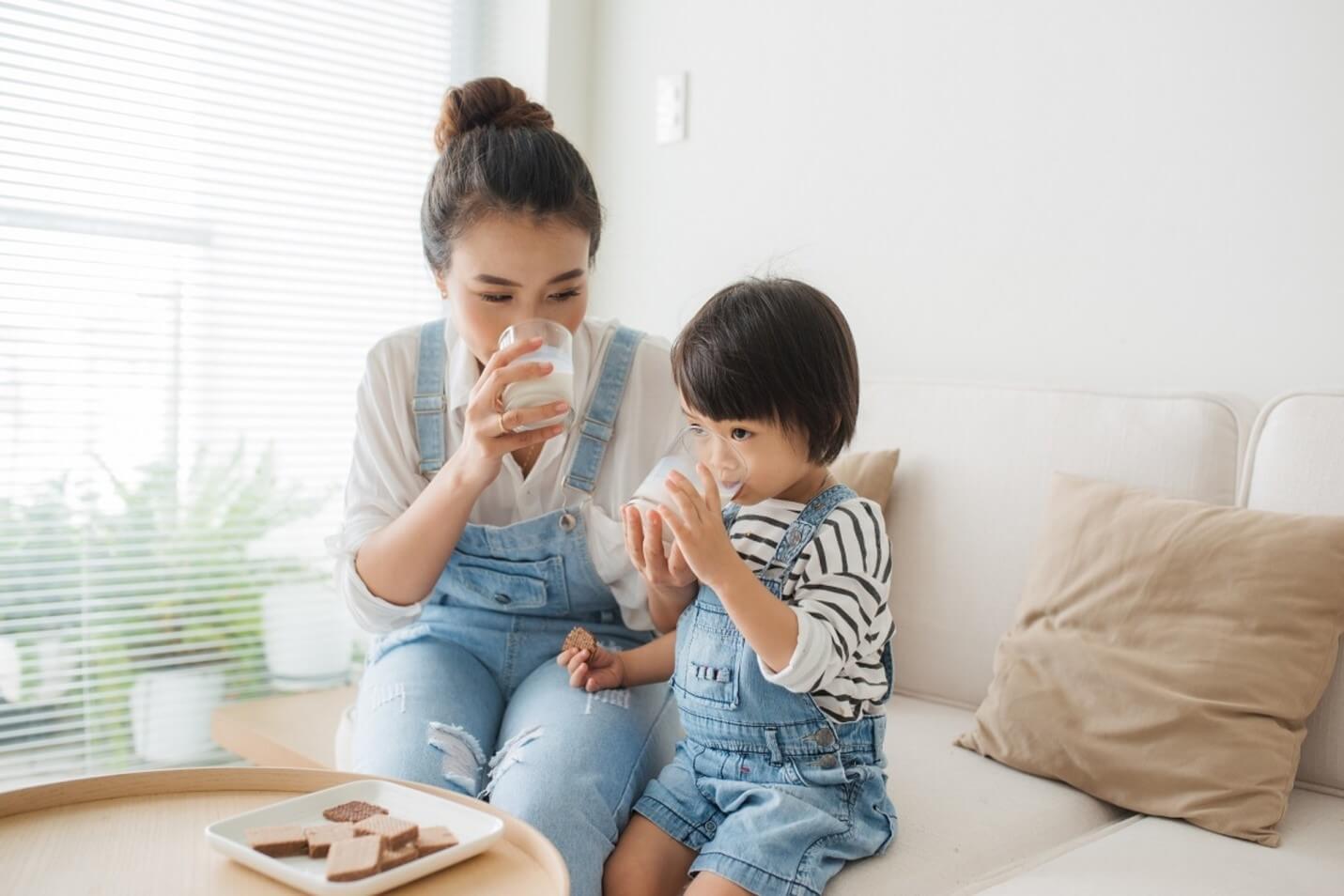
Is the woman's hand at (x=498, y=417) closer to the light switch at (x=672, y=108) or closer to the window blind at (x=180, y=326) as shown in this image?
the window blind at (x=180, y=326)

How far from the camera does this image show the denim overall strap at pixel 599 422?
154 centimetres

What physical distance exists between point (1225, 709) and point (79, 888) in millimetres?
1166

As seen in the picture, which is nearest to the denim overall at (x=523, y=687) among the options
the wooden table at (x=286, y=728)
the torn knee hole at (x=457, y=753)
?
the torn knee hole at (x=457, y=753)

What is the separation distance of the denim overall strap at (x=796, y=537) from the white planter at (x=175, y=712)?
172 cm

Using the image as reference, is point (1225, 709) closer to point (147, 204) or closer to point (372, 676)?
point (372, 676)

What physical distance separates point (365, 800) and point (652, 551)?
1.20ft

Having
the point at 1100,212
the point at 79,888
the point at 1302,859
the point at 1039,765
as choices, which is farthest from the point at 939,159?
the point at 79,888

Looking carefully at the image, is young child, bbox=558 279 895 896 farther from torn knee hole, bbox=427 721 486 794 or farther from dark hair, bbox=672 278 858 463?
torn knee hole, bbox=427 721 486 794

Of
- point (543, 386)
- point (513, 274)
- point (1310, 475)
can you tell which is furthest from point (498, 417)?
point (1310, 475)

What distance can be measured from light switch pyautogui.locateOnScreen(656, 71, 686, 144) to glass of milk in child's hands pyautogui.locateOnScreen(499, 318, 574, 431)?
1.42 meters

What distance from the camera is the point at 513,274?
1.42m

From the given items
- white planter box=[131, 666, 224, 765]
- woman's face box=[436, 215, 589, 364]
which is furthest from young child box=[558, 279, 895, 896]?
white planter box=[131, 666, 224, 765]

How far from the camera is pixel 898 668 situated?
1.81 m

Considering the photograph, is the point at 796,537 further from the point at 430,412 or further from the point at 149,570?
the point at 149,570
